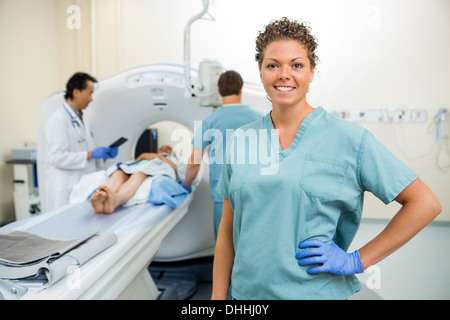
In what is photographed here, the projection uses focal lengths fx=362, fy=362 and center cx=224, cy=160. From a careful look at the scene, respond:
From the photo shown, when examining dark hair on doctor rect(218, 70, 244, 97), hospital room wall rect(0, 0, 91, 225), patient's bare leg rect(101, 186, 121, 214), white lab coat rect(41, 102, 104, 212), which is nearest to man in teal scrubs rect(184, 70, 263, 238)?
dark hair on doctor rect(218, 70, 244, 97)

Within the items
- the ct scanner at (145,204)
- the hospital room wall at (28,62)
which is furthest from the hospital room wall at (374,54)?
the hospital room wall at (28,62)

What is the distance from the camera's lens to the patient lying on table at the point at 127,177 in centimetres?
158

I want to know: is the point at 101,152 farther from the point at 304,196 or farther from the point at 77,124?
the point at 304,196

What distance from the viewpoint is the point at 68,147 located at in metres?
2.12

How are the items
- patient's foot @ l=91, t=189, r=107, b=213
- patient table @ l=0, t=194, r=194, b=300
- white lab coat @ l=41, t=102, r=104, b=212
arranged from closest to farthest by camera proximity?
1. patient table @ l=0, t=194, r=194, b=300
2. patient's foot @ l=91, t=189, r=107, b=213
3. white lab coat @ l=41, t=102, r=104, b=212

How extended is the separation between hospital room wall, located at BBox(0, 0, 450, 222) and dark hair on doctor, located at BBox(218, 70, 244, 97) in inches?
2.5

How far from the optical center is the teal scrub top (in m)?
1.70

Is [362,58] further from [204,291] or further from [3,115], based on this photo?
[3,115]

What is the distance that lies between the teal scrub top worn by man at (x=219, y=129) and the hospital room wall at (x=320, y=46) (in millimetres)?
212

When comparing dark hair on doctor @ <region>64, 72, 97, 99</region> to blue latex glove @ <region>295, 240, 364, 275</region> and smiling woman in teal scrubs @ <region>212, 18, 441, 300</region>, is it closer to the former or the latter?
smiling woman in teal scrubs @ <region>212, 18, 441, 300</region>

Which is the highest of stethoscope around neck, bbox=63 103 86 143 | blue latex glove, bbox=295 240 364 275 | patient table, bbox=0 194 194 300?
stethoscope around neck, bbox=63 103 86 143

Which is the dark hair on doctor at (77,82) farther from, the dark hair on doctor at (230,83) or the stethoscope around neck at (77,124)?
the dark hair on doctor at (230,83)

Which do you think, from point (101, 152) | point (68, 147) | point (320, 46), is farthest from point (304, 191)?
point (68, 147)

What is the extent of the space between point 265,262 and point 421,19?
1188 millimetres
